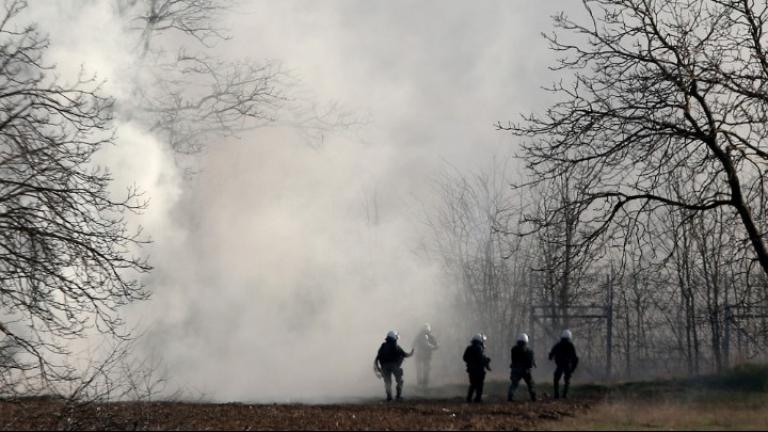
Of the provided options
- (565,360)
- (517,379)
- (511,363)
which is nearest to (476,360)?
(511,363)

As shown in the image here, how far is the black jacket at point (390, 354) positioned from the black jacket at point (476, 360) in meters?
1.46

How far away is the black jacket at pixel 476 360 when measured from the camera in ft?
55.3

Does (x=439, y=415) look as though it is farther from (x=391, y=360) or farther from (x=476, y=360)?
(x=391, y=360)

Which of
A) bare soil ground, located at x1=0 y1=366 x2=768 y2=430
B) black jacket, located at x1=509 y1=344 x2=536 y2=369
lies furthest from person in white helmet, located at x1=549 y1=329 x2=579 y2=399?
bare soil ground, located at x1=0 y1=366 x2=768 y2=430

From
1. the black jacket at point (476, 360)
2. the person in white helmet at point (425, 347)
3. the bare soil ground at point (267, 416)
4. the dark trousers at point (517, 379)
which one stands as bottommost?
the bare soil ground at point (267, 416)

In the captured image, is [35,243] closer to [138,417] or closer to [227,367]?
[138,417]

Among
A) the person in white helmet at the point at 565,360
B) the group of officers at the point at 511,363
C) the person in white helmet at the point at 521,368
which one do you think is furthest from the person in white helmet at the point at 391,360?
the person in white helmet at the point at 565,360

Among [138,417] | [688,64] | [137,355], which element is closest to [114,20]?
[137,355]

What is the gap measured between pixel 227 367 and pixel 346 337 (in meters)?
5.90

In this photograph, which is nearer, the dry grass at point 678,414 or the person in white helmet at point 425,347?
the dry grass at point 678,414

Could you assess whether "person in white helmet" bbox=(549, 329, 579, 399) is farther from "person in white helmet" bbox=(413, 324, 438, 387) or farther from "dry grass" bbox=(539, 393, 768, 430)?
A: "person in white helmet" bbox=(413, 324, 438, 387)

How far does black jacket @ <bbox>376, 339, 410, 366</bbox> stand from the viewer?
706 inches

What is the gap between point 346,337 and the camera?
27.2m

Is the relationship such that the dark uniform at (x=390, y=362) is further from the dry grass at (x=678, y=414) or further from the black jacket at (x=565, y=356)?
the dry grass at (x=678, y=414)
